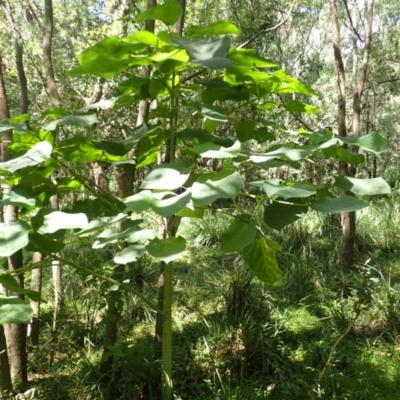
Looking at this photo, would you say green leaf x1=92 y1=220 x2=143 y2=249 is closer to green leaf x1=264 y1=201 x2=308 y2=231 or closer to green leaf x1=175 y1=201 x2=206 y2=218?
green leaf x1=175 y1=201 x2=206 y2=218

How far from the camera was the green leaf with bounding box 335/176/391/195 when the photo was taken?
0.71m

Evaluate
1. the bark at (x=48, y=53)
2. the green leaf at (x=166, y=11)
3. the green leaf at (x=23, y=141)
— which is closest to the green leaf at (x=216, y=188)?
the green leaf at (x=166, y=11)

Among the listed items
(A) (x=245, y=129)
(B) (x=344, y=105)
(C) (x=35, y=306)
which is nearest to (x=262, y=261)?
(A) (x=245, y=129)

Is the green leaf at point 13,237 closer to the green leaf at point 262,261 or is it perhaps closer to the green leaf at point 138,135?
the green leaf at point 138,135

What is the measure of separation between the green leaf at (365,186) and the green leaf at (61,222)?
1.75 ft

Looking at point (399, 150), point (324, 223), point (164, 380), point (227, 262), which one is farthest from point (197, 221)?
point (399, 150)

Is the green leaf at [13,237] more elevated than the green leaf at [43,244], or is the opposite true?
the green leaf at [13,237]

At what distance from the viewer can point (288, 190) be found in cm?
63

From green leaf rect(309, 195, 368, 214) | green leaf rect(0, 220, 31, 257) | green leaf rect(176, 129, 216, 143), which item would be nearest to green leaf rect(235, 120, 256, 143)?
green leaf rect(176, 129, 216, 143)

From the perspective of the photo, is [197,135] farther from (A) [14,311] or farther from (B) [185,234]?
(B) [185,234]

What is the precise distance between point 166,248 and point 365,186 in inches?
16.5

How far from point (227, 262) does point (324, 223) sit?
201 cm

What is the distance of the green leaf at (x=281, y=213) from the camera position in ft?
2.53

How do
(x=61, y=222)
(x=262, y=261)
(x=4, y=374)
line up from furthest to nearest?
1. (x=4, y=374)
2. (x=262, y=261)
3. (x=61, y=222)
